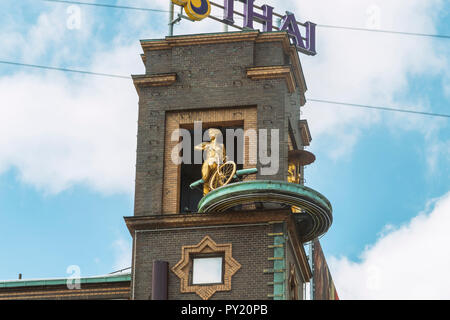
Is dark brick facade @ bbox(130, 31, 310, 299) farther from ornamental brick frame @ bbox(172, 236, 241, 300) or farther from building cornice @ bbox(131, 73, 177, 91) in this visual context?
ornamental brick frame @ bbox(172, 236, 241, 300)

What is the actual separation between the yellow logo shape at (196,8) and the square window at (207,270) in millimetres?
11817

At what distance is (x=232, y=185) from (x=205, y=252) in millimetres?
3031

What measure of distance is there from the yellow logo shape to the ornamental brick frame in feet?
36.2

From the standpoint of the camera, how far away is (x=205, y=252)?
55219 millimetres

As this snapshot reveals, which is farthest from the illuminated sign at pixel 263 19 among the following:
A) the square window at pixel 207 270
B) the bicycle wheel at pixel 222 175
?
the square window at pixel 207 270

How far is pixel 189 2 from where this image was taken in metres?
61.0

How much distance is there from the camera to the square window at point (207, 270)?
54.7m

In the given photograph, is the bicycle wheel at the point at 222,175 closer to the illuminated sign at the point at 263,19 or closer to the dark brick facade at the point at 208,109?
the dark brick facade at the point at 208,109

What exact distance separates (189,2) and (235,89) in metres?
5.15

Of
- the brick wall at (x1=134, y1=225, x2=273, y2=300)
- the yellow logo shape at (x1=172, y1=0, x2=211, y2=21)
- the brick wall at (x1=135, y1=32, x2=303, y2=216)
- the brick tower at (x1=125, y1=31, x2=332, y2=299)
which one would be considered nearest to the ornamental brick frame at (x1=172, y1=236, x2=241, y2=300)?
the brick tower at (x1=125, y1=31, x2=332, y2=299)

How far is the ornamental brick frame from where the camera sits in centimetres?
5425

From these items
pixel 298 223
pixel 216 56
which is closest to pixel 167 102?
pixel 216 56
